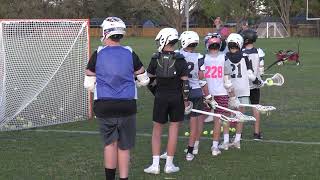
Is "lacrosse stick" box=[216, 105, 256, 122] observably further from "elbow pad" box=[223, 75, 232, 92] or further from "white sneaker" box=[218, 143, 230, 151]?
"white sneaker" box=[218, 143, 230, 151]

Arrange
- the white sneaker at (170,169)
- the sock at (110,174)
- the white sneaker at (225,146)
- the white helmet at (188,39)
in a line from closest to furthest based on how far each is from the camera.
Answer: the sock at (110,174)
the white sneaker at (170,169)
the white helmet at (188,39)
the white sneaker at (225,146)

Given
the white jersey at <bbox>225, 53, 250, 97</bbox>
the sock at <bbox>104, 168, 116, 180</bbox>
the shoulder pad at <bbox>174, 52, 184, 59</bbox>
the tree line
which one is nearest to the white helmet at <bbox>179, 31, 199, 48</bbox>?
the shoulder pad at <bbox>174, 52, 184, 59</bbox>

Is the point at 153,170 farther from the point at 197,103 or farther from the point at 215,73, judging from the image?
the point at 215,73

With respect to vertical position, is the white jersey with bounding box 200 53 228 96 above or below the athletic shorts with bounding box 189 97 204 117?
above

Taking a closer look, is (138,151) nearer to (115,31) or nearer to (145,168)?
(145,168)

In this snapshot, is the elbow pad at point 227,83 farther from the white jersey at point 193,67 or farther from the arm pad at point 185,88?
the arm pad at point 185,88

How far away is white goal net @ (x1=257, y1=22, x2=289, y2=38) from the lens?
75.1 metres

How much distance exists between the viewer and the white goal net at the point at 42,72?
35.6 ft

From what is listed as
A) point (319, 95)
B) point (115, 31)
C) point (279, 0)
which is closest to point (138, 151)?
point (115, 31)

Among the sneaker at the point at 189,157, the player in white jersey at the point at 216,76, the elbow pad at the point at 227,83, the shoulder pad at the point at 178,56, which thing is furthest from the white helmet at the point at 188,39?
the sneaker at the point at 189,157

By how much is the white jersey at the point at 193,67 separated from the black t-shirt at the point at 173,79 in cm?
51

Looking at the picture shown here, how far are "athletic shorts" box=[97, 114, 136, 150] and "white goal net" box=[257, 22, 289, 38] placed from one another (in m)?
69.6

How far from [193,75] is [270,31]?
6928cm

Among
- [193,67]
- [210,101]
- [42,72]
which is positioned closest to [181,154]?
[210,101]
